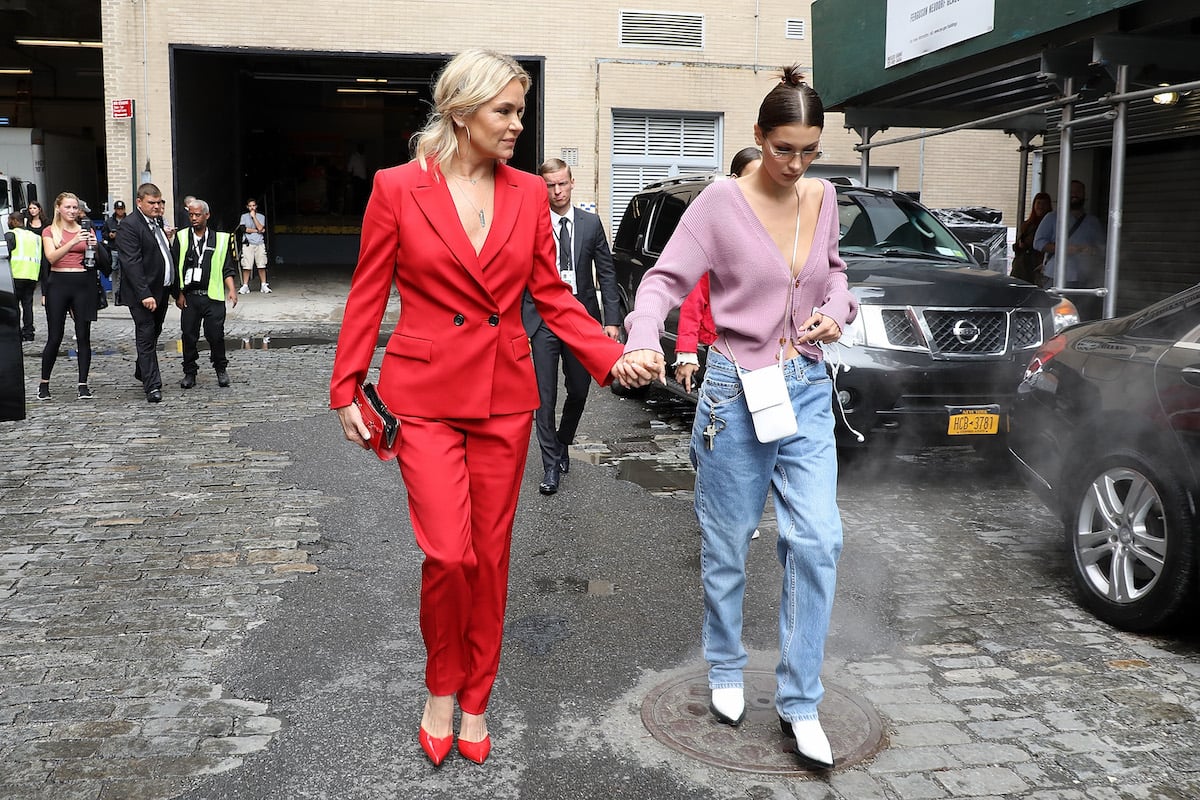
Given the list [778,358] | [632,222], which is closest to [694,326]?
[778,358]

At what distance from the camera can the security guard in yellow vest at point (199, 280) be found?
11.5 metres

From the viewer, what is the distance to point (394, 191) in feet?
11.3

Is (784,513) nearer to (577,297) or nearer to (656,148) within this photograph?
(577,297)

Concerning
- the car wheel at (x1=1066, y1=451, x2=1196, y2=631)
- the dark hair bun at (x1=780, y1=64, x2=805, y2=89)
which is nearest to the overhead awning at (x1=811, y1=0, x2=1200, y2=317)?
the car wheel at (x1=1066, y1=451, x2=1196, y2=631)

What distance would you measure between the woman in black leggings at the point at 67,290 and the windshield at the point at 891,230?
7.32m

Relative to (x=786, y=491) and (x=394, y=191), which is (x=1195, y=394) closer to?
(x=786, y=491)

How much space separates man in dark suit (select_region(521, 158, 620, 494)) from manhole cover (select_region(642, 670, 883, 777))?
3.32 meters

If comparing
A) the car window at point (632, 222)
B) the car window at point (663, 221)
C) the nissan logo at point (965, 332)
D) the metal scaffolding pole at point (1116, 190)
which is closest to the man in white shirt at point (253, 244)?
the car window at point (632, 222)

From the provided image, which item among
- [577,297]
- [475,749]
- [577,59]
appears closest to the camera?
[475,749]

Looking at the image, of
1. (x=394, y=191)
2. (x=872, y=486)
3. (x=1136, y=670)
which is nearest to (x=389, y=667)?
(x=394, y=191)

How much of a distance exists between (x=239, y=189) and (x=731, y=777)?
2813 centimetres

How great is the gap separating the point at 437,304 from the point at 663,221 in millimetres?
A: 6576

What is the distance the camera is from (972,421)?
23.5ft

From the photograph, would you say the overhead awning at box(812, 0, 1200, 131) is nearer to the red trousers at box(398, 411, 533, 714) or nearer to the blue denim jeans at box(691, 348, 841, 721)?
the blue denim jeans at box(691, 348, 841, 721)
